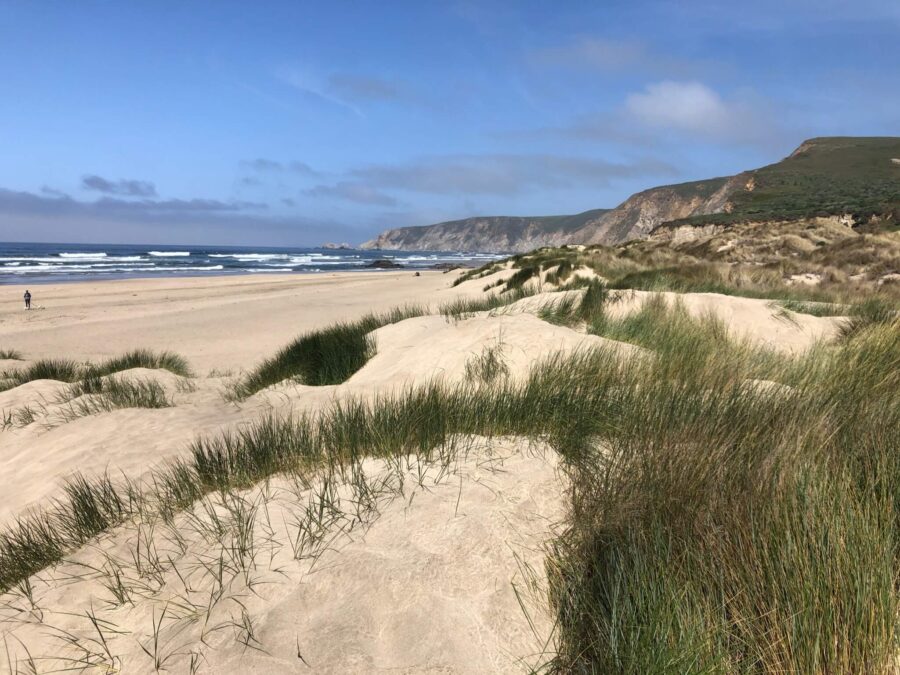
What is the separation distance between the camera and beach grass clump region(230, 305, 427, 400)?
20.7 feet

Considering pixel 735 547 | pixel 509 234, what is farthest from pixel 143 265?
pixel 509 234

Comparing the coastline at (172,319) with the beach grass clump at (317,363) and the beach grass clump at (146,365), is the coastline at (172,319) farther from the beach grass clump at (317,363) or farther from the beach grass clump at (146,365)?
the beach grass clump at (317,363)

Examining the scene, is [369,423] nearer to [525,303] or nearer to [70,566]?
[70,566]

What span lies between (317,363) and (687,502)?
552 cm

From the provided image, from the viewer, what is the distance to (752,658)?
1.36 m

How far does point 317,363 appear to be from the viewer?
670 centimetres

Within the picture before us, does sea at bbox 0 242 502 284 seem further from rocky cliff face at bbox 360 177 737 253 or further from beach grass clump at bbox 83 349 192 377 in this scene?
beach grass clump at bbox 83 349 192 377

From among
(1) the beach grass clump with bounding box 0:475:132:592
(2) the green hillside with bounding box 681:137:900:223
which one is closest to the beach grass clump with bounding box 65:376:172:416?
(1) the beach grass clump with bounding box 0:475:132:592

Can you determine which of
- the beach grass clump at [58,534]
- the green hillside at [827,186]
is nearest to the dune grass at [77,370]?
the beach grass clump at [58,534]

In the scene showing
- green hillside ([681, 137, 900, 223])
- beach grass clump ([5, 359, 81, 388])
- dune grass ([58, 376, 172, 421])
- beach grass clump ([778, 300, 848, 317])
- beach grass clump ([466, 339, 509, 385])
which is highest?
green hillside ([681, 137, 900, 223])

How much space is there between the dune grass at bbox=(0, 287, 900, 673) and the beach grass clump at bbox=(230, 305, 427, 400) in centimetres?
293

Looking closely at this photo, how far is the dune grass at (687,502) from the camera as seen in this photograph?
53.0 inches

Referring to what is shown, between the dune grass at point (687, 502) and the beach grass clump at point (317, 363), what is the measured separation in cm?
293

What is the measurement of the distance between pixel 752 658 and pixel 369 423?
2.19 metres
